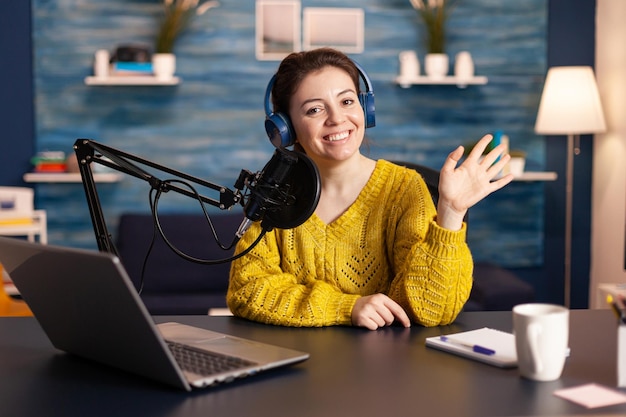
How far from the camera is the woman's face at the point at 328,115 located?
1913 mm

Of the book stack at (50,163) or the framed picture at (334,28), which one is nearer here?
the book stack at (50,163)

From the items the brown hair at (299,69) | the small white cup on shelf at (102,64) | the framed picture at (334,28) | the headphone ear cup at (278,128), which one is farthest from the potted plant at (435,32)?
the headphone ear cup at (278,128)

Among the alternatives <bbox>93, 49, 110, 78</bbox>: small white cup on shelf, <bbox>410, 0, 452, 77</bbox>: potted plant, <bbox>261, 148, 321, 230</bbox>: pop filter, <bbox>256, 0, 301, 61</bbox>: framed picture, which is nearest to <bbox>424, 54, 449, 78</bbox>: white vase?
<bbox>410, 0, 452, 77</bbox>: potted plant

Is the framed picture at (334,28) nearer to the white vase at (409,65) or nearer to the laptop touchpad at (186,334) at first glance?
the white vase at (409,65)

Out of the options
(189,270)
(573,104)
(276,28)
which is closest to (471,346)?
(189,270)

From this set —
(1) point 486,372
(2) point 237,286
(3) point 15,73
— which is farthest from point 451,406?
(3) point 15,73

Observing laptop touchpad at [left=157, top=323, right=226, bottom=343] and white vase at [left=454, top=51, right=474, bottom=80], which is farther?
white vase at [left=454, top=51, right=474, bottom=80]

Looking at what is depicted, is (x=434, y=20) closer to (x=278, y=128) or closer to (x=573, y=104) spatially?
(x=573, y=104)

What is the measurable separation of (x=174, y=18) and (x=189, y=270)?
1390 millimetres

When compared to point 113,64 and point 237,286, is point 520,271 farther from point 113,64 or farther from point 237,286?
point 237,286

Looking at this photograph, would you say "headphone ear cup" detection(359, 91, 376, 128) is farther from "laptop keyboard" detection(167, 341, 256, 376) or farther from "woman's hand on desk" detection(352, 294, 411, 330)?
"laptop keyboard" detection(167, 341, 256, 376)

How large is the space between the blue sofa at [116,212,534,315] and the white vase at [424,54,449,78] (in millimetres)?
1099

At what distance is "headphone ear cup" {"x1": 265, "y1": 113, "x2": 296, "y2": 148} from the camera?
191 cm

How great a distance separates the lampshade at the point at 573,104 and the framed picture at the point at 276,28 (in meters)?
1.43
